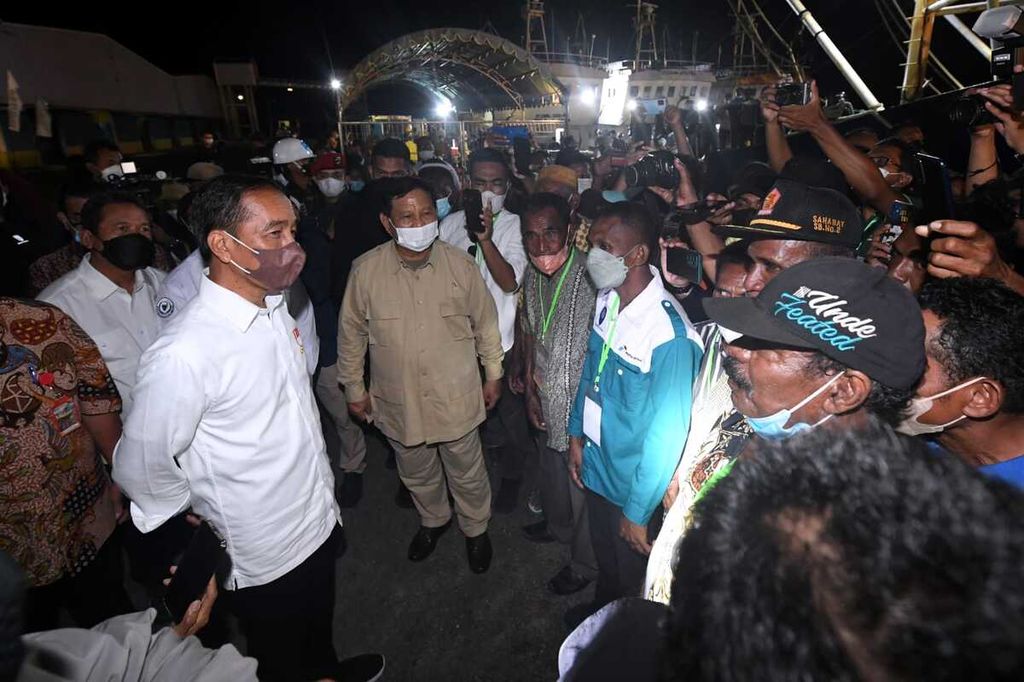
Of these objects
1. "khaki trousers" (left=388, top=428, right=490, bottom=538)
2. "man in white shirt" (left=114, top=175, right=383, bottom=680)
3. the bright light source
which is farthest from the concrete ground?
the bright light source

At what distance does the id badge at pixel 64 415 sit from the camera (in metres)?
1.93

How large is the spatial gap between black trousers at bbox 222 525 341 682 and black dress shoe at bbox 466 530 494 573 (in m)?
1.01

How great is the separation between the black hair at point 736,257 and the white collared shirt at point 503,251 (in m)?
1.58

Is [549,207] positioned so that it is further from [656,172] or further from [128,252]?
[128,252]

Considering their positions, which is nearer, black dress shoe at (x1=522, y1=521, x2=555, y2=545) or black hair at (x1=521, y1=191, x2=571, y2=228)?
black hair at (x1=521, y1=191, x2=571, y2=228)

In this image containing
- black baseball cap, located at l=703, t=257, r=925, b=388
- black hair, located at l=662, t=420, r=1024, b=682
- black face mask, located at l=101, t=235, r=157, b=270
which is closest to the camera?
black hair, located at l=662, t=420, r=1024, b=682

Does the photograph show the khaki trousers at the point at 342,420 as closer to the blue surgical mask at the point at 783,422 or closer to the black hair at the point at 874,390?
the blue surgical mask at the point at 783,422

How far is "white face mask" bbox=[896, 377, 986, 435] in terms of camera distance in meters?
1.47

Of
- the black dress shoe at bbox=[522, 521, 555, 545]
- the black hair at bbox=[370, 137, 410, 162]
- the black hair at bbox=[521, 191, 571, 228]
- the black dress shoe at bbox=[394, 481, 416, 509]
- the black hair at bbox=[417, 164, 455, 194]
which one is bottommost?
the black dress shoe at bbox=[522, 521, 555, 545]

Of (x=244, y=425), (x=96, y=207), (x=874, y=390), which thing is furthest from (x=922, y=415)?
(x=96, y=207)

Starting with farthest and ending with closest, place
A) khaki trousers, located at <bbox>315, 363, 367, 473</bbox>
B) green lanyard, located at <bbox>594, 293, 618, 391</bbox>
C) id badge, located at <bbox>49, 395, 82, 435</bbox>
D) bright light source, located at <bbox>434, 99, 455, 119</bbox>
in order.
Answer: bright light source, located at <bbox>434, 99, 455, 119</bbox>
khaki trousers, located at <bbox>315, 363, 367, 473</bbox>
green lanyard, located at <bbox>594, 293, 618, 391</bbox>
id badge, located at <bbox>49, 395, 82, 435</bbox>

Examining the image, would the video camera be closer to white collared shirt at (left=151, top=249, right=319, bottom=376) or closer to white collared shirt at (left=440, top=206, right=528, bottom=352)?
white collared shirt at (left=440, top=206, right=528, bottom=352)

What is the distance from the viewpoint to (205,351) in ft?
5.71

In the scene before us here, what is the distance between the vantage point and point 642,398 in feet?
7.00
